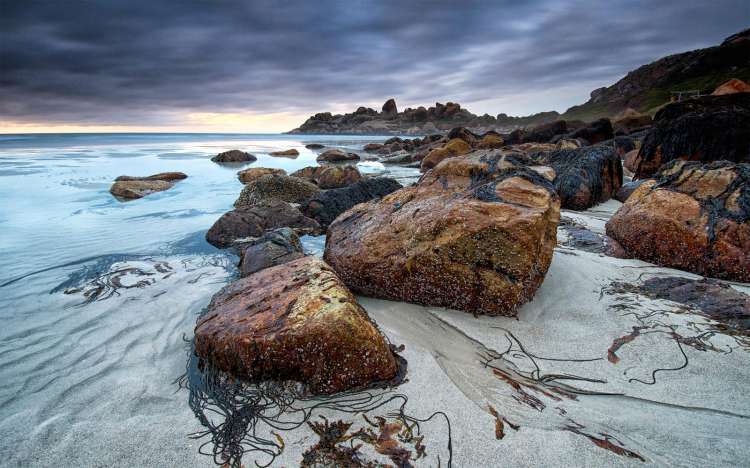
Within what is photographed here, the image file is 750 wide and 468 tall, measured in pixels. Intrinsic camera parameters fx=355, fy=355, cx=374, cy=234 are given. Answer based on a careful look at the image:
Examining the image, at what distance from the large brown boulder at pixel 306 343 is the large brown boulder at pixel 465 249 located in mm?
825

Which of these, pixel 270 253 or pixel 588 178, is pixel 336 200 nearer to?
pixel 270 253

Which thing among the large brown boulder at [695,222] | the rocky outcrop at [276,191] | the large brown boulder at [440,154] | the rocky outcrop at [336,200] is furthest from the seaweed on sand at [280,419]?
the large brown boulder at [440,154]

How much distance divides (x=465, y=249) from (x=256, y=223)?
3.77 metres

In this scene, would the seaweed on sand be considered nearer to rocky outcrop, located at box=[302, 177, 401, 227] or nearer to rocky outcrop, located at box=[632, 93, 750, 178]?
rocky outcrop, located at box=[302, 177, 401, 227]

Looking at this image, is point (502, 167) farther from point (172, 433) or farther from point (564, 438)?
point (172, 433)

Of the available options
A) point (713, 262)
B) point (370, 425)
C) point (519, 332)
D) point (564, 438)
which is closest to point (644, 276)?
point (713, 262)

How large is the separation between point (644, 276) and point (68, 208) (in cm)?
1059

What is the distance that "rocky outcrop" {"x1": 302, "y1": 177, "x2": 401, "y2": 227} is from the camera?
636cm

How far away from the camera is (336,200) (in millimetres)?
6605

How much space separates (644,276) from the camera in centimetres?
318

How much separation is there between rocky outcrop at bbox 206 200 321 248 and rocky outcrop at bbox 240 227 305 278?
1.19m

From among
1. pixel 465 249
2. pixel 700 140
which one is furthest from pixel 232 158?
pixel 465 249

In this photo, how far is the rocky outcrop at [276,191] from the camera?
25.6 ft

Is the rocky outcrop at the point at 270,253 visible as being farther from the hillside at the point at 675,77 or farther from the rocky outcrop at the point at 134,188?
the hillside at the point at 675,77
